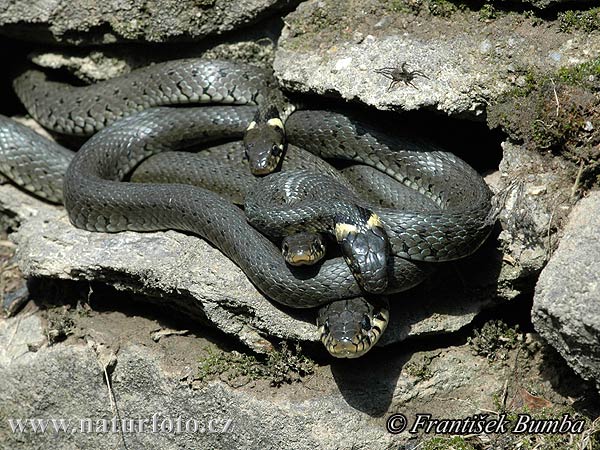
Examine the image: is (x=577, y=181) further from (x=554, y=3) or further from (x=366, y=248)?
(x=366, y=248)

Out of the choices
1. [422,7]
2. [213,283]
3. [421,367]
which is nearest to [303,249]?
[213,283]

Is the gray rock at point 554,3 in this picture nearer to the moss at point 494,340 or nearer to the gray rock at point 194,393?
the moss at point 494,340

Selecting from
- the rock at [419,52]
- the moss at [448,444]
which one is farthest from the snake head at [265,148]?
the moss at [448,444]

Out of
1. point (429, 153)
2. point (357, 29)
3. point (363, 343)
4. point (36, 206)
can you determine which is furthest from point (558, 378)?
point (36, 206)

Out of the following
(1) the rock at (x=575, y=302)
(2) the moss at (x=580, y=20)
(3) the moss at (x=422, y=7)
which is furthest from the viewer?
(3) the moss at (x=422, y=7)

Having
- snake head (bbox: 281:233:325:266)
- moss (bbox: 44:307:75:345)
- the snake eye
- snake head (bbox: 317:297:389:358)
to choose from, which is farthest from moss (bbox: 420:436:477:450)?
moss (bbox: 44:307:75:345)
